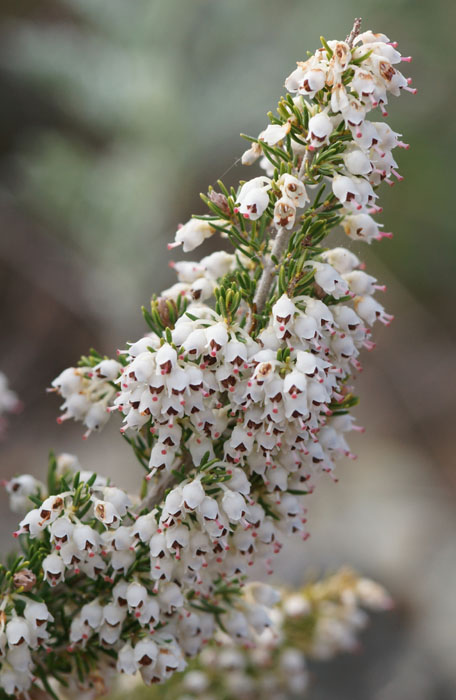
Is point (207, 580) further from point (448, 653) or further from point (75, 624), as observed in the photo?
point (448, 653)

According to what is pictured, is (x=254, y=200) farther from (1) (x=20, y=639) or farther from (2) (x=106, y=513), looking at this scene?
(1) (x=20, y=639)

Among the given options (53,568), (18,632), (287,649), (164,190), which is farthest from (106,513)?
(164,190)

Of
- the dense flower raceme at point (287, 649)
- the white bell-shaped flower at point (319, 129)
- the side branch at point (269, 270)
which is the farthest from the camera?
the dense flower raceme at point (287, 649)

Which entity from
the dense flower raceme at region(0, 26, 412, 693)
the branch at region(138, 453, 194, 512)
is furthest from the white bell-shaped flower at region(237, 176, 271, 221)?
the branch at region(138, 453, 194, 512)

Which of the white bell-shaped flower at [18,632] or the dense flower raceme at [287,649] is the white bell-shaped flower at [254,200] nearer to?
the white bell-shaped flower at [18,632]

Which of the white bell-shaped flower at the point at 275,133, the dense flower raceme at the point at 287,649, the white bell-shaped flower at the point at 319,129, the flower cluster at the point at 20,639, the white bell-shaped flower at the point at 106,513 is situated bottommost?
the dense flower raceme at the point at 287,649

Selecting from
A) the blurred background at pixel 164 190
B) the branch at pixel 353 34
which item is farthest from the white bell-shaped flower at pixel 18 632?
the blurred background at pixel 164 190

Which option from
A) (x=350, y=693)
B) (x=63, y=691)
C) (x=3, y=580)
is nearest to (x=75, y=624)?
(x=3, y=580)

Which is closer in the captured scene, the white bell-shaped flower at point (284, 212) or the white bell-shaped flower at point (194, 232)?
the white bell-shaped flower at point (284, 212)
